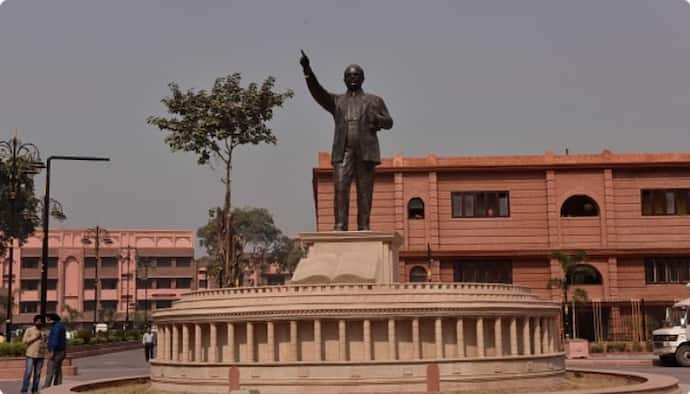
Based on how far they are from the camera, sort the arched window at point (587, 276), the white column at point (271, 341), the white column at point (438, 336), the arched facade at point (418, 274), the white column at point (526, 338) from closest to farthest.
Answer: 1. the white column at point (438, 336)
2. the white column at point (271, 341)
3. the white column at point (526, 338)
4. the arched window at point (587, 276)
5. the arched facade at point (418, 274)

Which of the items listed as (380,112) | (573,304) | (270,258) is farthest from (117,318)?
(380,112)

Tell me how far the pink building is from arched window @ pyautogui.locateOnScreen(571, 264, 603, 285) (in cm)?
5940

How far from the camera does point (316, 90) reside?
26.5 m

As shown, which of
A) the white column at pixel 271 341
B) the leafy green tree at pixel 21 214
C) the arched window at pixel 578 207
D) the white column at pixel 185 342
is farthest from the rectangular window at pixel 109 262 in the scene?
the white column at pixel 271 341

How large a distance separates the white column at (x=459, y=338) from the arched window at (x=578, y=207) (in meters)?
34.9

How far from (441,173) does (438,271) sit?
5.97m

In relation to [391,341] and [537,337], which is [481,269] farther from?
[391,341]

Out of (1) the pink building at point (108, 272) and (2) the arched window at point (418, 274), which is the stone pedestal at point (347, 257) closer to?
(2) the arched window at point (418, 274)

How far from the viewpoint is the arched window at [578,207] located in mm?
54812

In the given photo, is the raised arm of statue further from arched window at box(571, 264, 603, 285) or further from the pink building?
the pink building

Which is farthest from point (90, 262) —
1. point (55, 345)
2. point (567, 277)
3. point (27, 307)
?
point (55, 345)

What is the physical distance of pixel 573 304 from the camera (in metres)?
51.3

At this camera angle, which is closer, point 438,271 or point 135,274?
point 438,271

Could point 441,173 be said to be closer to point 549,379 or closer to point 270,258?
point 549,379
